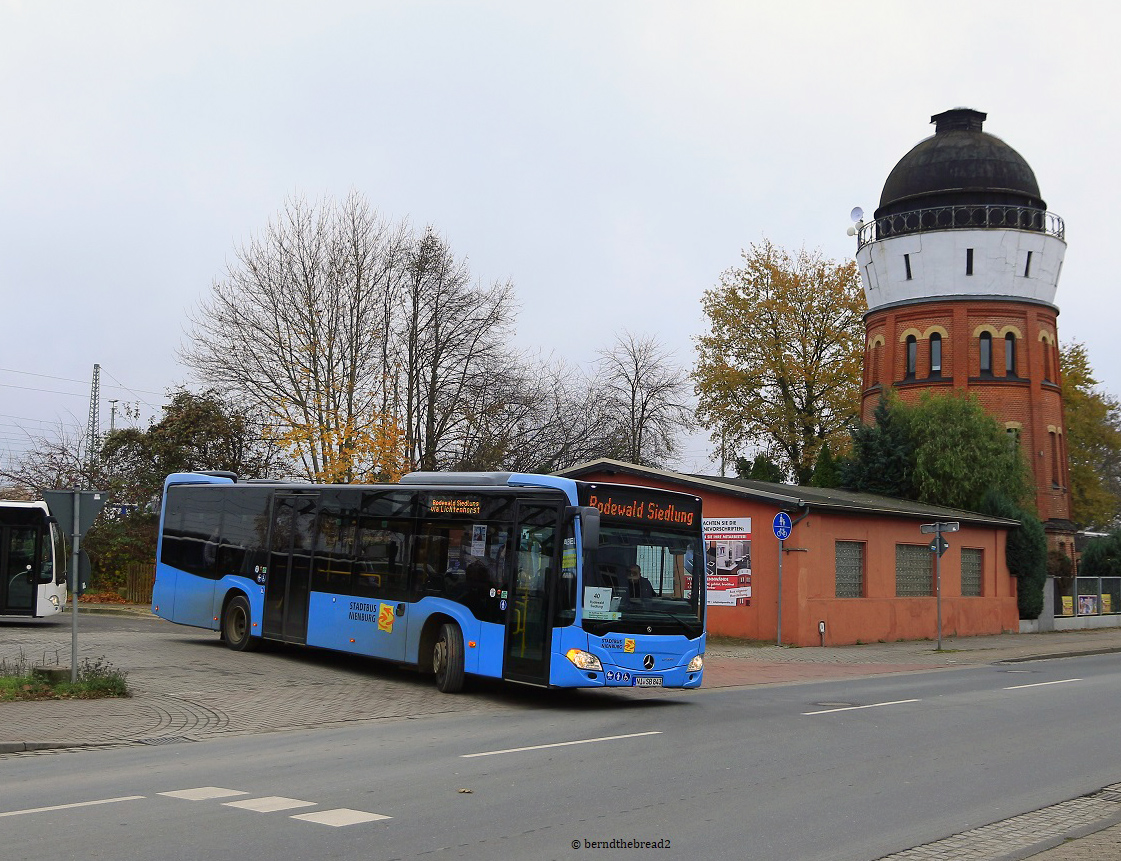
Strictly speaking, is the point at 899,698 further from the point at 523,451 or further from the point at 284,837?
the point at 523,451

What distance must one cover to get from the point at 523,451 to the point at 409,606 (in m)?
25.6

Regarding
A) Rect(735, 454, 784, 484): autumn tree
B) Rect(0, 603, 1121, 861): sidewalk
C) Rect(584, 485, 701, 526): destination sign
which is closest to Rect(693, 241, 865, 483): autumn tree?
Rect(735, 454, 784, 484): autumn tree

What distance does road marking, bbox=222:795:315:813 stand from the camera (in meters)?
8.45

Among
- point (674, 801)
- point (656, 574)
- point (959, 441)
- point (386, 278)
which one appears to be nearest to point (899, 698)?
point (656, 574)

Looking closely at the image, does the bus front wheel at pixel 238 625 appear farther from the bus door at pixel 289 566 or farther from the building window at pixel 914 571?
the building window at pixel 914 571

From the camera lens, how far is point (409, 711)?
14.8 metres

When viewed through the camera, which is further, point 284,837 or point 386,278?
point 386,278

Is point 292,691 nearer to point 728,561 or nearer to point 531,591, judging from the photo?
point 531,591

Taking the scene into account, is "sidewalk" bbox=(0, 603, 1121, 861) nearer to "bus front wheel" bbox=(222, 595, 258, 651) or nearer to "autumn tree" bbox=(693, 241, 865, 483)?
"bus front wheel" bbox=(222, 595, 258, 651)

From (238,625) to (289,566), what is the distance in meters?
2.14

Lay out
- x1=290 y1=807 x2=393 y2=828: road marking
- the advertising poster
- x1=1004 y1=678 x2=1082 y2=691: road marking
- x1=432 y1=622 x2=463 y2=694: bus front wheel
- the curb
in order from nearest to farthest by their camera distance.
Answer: x1=290 y1=807 x2=393 y2=828: road marking, x1=432 y1=622 x2=463 y2=694: bus front wheel, x1=1004 y1=678 x2=1082 y2=691: road marking, the advertising poster, the curb

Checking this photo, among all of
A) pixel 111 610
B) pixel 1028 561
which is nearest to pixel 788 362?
pixel 1028 561

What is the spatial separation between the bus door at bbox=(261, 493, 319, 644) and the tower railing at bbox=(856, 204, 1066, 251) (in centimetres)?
3772

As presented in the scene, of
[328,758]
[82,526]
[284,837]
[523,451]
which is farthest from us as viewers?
[523,451]
